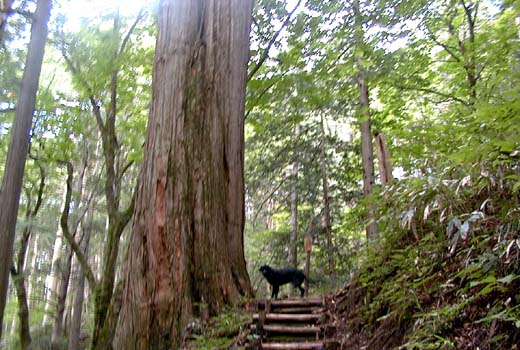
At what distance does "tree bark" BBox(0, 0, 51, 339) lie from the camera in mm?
6996

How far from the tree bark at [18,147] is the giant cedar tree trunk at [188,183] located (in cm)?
227

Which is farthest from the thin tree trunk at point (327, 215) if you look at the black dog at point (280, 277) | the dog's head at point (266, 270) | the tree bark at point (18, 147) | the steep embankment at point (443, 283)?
the tree bark at point (18, 147)

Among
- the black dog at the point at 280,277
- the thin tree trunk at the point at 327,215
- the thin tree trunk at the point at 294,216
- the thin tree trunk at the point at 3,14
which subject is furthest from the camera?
the thin tree trunk at the point at 294,216

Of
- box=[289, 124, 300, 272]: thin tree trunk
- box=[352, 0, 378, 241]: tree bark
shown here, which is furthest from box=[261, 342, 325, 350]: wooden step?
box=[289, 124, 300, 272]: thin tree trunk

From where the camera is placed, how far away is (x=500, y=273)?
3.07 metres

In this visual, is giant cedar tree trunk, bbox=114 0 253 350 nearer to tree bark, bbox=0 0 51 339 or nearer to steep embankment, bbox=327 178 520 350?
steep embankment, bbox=327 178 520 350

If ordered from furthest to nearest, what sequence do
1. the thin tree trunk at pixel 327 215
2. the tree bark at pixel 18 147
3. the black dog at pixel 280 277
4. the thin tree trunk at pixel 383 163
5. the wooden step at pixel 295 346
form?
1. the thin tree trunk at pixel 327 215
2. the black dog at pixel 280 277
3. the tree bark at pixel 18 147
4. the thin tree trunk at pixel 383 163
5. the wooden step at pixel 295 346

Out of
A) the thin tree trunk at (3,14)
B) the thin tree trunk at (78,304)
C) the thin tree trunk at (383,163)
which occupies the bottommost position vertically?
the thin tree trunk at (78,304)

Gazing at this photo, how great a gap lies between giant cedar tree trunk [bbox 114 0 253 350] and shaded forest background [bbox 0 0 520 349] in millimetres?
1827

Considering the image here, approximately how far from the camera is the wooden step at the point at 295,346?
4742mm

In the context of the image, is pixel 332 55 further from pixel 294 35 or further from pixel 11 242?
pixel 11 242

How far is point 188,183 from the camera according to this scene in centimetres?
616

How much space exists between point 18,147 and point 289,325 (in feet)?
16.7

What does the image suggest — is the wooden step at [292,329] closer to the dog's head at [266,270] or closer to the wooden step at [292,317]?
the wooden step at [292,317]
